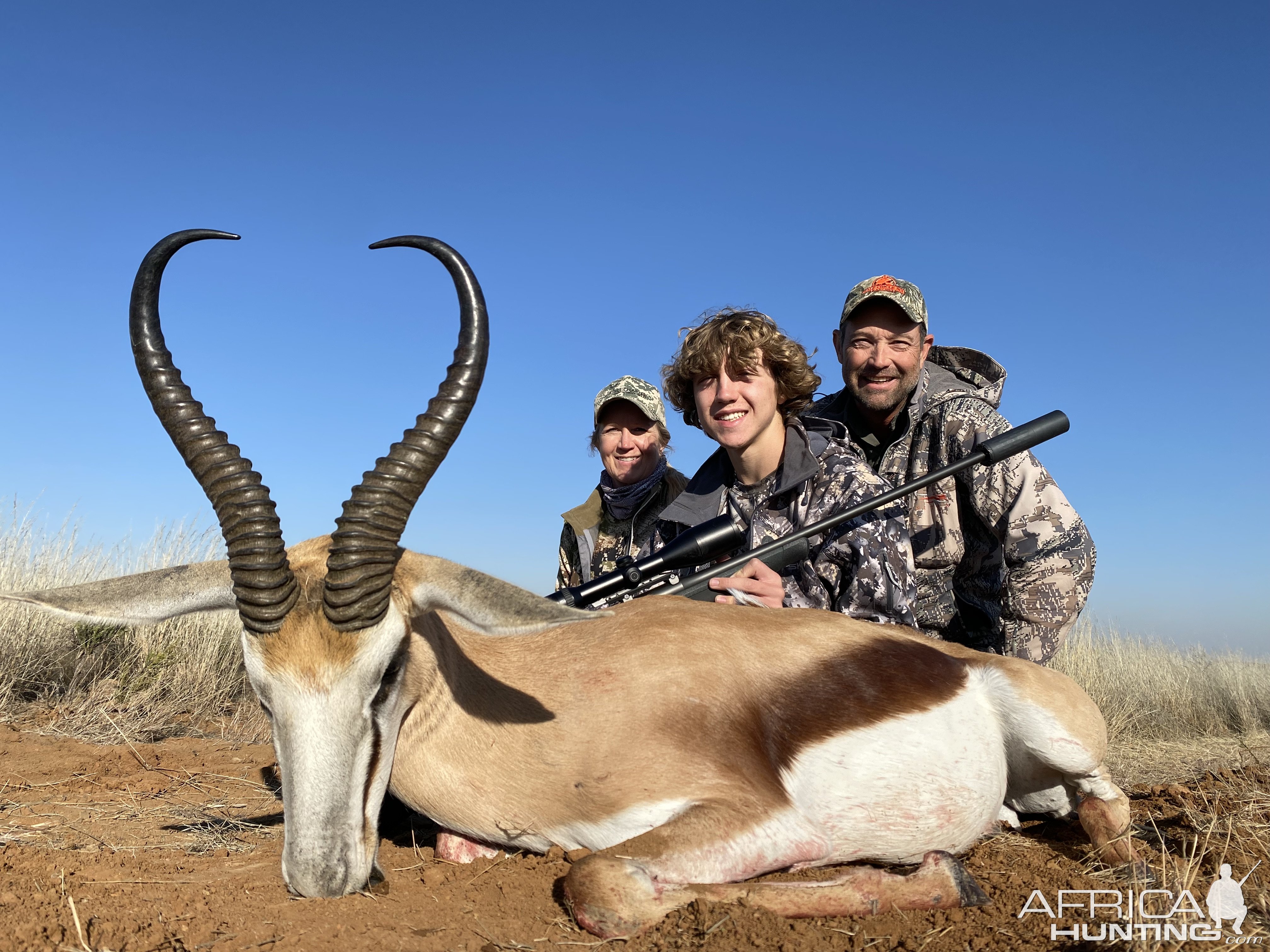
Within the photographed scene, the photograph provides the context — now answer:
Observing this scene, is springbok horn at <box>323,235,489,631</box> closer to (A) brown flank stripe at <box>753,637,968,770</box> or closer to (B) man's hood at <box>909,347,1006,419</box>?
(A) brown flank stripe at <box>753,637,968,770</box>

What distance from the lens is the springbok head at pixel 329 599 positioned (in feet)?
10.1

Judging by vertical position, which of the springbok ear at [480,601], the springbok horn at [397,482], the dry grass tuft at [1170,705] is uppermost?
the springbok horn at [397,482]

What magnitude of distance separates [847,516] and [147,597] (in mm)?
3874

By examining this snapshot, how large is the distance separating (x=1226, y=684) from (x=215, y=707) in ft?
41.7

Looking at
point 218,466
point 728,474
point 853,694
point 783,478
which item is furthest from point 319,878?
point 728,474

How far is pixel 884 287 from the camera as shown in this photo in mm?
7480

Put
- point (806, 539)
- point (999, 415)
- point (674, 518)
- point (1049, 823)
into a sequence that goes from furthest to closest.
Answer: point (999, 415) → point (674, 518) → point (806, 539) → point (1049, 823)

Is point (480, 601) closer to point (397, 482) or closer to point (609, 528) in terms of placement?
point (397, 482)

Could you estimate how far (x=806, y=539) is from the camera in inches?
225

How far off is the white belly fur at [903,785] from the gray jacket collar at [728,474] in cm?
228

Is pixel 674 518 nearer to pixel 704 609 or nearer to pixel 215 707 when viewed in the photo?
pixel 704 609

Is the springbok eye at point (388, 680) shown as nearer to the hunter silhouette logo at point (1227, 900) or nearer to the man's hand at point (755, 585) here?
the man's hand at point (755, 585)

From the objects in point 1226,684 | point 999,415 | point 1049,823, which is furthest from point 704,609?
point 1226,684

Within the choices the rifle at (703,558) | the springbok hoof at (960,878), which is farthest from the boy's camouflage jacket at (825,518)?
the springbok hoof at (960,878)
